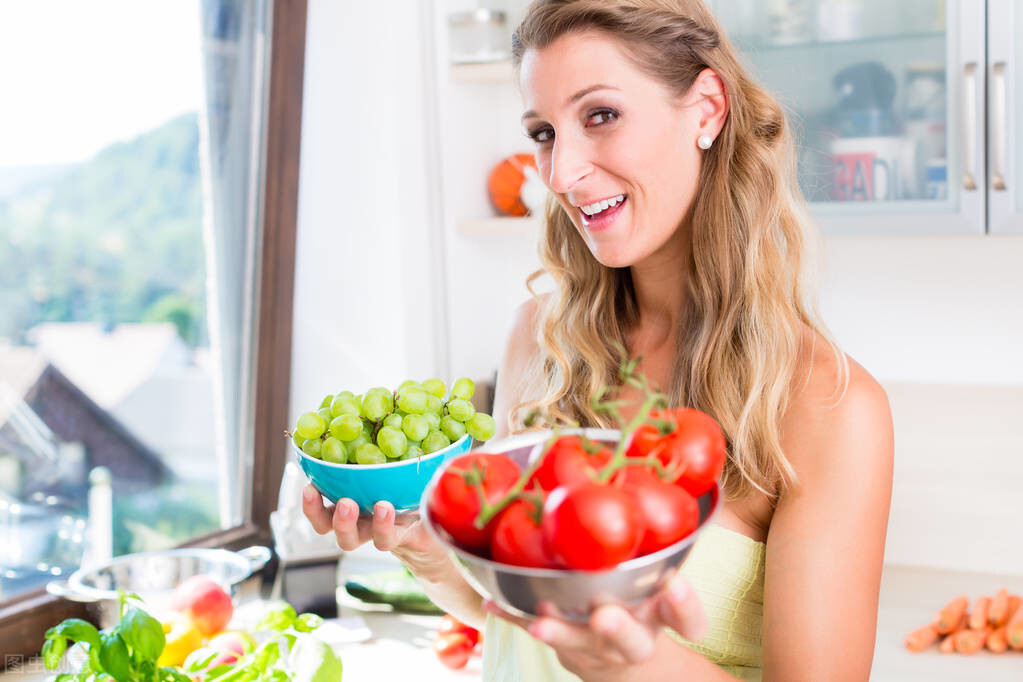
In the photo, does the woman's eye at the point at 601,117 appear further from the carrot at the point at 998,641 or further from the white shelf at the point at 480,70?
the carrot at the point at 998,641

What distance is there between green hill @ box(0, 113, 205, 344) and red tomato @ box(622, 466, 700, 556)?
1431 mm

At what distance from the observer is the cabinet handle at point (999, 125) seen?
6.16 feet

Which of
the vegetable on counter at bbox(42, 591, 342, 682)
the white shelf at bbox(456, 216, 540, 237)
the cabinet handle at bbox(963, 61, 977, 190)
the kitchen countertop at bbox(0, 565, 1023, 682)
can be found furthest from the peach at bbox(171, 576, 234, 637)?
the cabinet handle at bbox(963, 61, 977, 190)

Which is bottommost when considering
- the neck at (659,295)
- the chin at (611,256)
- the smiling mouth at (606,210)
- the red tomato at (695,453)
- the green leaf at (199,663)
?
the green leaf at (199,663)

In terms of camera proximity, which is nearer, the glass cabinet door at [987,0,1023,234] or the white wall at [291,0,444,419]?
the glass cabinet door at [987,0,1023,234]

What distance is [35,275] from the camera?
6.08 feet

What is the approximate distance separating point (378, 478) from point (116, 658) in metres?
0.53

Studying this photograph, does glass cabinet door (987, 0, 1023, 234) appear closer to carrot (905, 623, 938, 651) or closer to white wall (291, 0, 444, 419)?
carrot (905, 623, 938, 651)

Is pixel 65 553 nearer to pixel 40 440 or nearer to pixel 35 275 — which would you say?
pixel 40 440

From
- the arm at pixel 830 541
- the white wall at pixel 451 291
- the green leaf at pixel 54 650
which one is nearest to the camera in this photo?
the arm at pixel 830 541

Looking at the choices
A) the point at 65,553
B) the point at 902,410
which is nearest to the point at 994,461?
the point at 902,410

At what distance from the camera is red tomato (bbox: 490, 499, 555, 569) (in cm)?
71

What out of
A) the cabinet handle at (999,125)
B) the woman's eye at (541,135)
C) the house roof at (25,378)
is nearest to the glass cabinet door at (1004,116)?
the cabinet handle at (999,125)

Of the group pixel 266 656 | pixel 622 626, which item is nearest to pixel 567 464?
pixel 622 626
